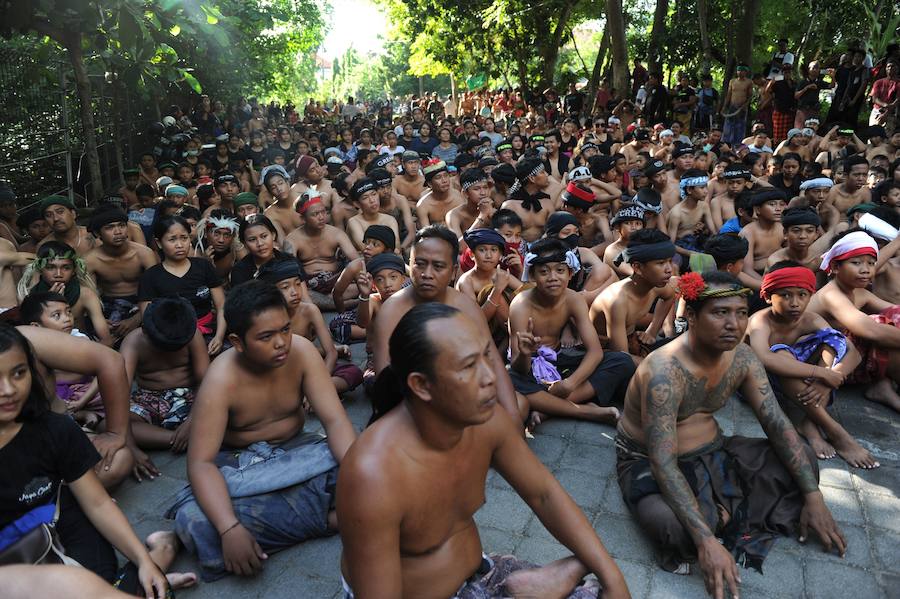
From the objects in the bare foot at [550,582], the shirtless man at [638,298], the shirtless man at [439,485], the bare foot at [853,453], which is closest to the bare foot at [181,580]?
the shirtless man at [439,485]

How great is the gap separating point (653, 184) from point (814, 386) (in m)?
5.02

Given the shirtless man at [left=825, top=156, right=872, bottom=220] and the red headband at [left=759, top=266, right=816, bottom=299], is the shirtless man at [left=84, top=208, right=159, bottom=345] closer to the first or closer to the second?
the red headband at [left=759, top=266, right=816, bottom=299]

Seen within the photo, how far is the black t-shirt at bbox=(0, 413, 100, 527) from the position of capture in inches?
105

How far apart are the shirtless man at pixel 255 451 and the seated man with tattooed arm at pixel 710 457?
4.85 ft

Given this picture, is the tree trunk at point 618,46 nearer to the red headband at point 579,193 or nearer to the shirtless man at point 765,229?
the red headband at point 579,193

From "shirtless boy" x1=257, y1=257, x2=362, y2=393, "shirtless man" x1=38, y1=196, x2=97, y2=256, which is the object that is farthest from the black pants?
"shirtless man" x1=38, y1=196, x2=97, y2=256

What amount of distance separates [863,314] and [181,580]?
4397 millimetres

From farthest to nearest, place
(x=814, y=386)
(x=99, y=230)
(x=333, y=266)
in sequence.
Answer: (x=333, y=266)
(x=99, y=230)
(x=814, y=386)

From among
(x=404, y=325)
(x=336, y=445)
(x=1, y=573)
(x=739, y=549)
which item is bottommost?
(x=739, y=549)

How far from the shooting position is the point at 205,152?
532 inches

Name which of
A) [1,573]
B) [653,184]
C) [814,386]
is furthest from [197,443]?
[653,184]

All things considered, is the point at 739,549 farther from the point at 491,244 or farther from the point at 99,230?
the point at 99,230

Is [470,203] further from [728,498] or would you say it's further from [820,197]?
[728,498]

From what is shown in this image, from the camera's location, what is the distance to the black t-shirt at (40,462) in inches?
105
